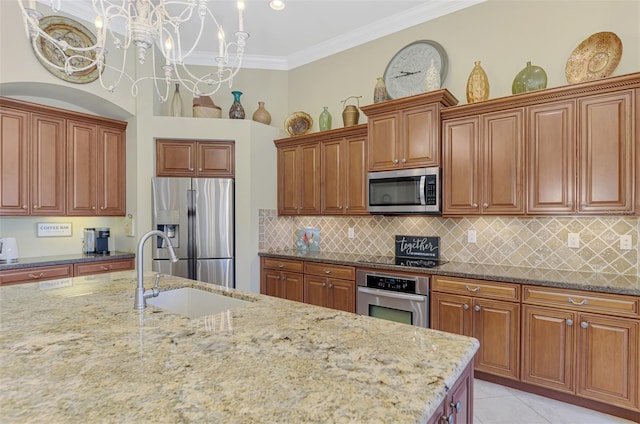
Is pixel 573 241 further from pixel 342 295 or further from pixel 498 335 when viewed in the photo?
pixel 342 295

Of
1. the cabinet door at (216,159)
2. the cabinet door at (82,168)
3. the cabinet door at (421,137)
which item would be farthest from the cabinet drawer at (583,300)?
the cabinet door at (82,168)

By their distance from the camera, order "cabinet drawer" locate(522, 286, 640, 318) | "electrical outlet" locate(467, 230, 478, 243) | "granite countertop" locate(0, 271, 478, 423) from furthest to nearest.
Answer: "electrical outlet" locate(467, 230, 478, 243) → "cabinet drawer" locate(522, 286, 640, 318) → "granite countertop" locate(0, 271, 478, 423)

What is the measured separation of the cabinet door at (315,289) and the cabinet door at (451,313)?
1173mm

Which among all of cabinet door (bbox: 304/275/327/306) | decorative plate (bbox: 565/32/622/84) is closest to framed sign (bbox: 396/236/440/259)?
cabinet door (bbox: 304/275/327/306)

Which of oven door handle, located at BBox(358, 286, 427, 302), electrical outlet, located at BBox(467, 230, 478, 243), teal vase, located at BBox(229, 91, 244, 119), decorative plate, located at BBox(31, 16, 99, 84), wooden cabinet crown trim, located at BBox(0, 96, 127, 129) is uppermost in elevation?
decorative plate, located at BBox(31, 16, 99, 84)

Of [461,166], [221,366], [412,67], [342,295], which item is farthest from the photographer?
[412,67]

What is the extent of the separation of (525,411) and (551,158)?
188 centimetres

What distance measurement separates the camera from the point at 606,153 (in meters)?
2.35

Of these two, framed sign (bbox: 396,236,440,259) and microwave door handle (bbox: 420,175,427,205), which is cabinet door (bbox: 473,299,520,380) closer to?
framed sign (bbox: 396,236,440,259)

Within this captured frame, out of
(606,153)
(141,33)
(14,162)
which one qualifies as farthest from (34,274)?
(606,153)

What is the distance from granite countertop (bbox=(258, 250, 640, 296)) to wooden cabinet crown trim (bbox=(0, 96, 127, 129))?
308 centimetres

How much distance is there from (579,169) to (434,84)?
Result: 1.40 metres

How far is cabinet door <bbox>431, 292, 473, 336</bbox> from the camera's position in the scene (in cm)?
265

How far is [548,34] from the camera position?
9.37 ft
